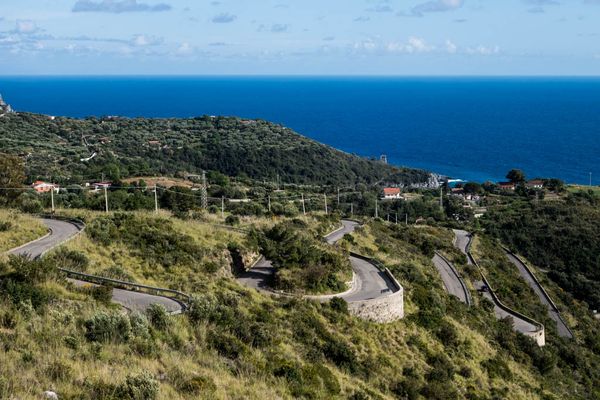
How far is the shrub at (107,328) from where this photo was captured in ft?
35.5

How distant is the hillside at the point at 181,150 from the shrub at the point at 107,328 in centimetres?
4497

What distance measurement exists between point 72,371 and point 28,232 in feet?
40.8

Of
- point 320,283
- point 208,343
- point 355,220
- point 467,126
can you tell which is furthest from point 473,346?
point 467,126

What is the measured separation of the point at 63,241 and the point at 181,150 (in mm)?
60543

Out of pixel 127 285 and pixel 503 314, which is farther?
pixel 503 314

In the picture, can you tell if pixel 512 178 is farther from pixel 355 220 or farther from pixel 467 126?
pixel 467 126

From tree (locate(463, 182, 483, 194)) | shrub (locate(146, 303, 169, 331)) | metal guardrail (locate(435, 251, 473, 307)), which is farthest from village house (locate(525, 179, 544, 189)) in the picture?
shrub (locate(146, 303, 169, 331))

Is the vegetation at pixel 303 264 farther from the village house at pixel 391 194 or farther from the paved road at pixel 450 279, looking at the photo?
the village house at pixel 391 194

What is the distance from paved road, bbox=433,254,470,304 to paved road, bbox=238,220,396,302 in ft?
21.6

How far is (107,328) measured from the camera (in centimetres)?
1095

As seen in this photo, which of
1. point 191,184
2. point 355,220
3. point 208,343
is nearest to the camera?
point 208,343

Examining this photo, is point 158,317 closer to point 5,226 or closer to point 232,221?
point 5,226

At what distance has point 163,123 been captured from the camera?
95.3 meters

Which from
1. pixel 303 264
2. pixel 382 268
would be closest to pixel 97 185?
pixel 382 268
